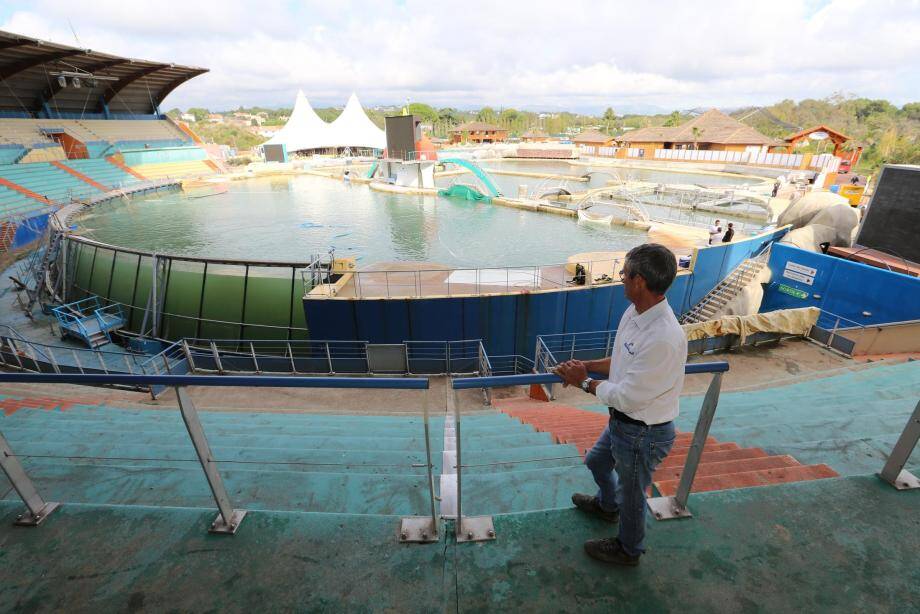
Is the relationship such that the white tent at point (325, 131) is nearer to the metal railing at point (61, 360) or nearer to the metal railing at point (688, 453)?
the metal railing at point (61, 360)

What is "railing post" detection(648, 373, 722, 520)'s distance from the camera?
2.62m

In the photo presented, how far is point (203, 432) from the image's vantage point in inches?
99.0

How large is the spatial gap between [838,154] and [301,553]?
2690 inches

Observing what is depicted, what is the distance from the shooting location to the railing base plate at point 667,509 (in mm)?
2941

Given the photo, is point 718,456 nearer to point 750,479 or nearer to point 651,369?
point 750,479

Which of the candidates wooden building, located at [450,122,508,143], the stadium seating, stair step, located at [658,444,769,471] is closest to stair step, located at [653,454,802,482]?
stair step, located at [658,444,769,471]

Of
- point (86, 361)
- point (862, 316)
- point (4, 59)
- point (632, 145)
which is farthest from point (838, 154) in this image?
point (4, 59)

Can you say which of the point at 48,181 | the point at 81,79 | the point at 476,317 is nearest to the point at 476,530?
the point at 476,317

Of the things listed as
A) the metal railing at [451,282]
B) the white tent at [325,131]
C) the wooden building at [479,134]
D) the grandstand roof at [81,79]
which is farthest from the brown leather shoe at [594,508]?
the wooden building at [479,134]

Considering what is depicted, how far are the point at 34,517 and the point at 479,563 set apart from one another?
310cm

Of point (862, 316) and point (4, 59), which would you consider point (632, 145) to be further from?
point (4, 59)

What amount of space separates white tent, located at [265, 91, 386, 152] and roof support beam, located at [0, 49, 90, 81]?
34506 millimetres

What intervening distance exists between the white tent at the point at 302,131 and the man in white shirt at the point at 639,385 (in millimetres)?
78404

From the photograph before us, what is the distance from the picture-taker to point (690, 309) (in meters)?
16.3
